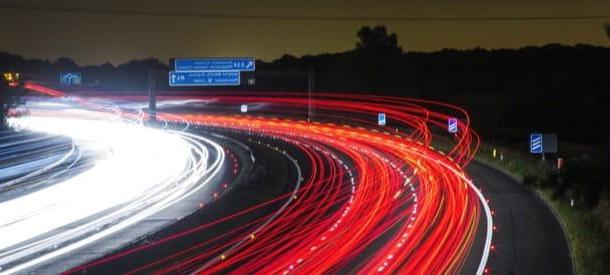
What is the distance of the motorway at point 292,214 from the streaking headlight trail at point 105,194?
0.25 feet

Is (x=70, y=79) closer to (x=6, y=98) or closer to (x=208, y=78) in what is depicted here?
(x=6, y=98)

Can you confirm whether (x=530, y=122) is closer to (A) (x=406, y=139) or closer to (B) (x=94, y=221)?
(A) (x=406, y=139)

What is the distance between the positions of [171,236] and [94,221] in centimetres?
362

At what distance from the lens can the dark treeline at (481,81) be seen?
71312mm

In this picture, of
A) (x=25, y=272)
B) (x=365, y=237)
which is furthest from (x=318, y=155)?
(x=25, y=272)

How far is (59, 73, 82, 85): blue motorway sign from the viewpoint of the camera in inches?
2837

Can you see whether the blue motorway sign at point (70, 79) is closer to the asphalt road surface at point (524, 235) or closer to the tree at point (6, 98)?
the tree at point (6, 98)

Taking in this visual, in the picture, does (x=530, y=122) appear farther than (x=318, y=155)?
Yes

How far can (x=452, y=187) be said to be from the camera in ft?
97.1

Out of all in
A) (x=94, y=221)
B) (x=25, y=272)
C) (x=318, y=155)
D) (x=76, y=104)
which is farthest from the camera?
(x=76, y=104)

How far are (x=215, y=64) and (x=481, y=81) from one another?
73.8 m

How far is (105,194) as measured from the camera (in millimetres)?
29562

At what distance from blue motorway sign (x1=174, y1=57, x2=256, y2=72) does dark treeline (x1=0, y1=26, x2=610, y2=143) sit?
4.09 ft

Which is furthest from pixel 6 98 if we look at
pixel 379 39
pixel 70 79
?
pixel 379 39
